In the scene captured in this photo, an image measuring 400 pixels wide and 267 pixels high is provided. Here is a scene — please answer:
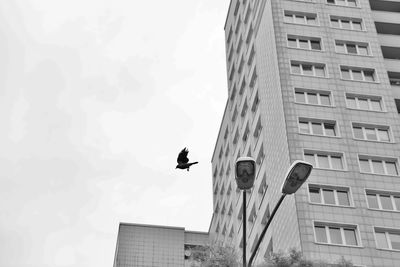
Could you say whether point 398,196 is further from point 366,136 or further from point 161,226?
point 161,226

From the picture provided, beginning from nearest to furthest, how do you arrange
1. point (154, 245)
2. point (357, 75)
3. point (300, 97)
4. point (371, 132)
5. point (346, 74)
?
point (371, 132), point (300, 97), point (346, 74), point (357, 75), point (154, 245)

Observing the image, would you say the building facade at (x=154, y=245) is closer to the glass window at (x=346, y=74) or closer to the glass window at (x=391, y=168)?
the glass window at (x=346, y=74)

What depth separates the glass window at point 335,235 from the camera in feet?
153

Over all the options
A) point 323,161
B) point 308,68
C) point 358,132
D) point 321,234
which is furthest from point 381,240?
point 308,68

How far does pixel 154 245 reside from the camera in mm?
109188

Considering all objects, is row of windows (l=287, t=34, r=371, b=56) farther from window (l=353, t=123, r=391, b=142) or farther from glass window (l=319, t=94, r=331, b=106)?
window (l=353, t=123, r=391, b=142)

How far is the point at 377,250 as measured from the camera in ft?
152

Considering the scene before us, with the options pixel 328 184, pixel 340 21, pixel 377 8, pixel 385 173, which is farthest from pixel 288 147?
pixel 377 8

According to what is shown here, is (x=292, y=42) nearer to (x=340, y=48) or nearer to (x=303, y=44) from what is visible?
(x=303, y=44)

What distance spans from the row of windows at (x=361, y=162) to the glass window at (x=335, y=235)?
197 inches

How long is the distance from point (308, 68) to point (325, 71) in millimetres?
1341

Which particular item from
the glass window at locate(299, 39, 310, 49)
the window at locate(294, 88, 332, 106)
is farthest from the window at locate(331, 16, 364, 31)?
the window at locate(294, 88, 332, 106)

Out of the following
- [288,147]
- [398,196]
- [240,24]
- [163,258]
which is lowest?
[398,196]

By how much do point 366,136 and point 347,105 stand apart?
304 cm
